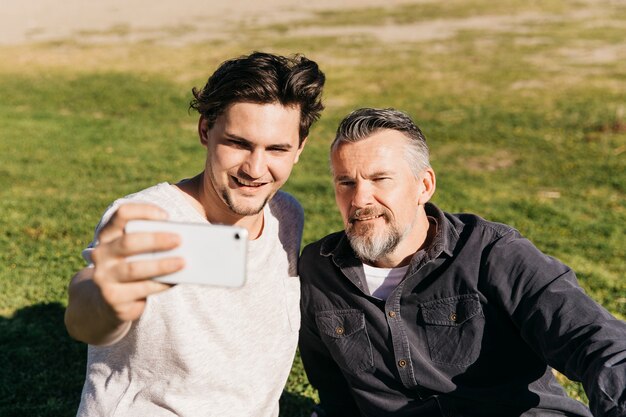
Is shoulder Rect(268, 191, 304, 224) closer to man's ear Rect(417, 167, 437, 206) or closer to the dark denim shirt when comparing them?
the dark denim shirt

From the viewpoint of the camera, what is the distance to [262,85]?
12.2 feet

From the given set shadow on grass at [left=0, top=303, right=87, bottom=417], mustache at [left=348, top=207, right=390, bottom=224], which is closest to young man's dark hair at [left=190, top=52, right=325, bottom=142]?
mustache at [left=348, top=207, right=390, bottom=224]

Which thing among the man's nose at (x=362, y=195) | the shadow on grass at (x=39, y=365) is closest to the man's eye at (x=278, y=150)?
the man's nose at (x=362, y=195)

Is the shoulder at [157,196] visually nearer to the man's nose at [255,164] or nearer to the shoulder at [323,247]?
the man's nose at [255,164]

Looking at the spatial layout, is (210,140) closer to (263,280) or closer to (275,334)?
(263,280)

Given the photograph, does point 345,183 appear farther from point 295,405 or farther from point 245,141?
point 295,405

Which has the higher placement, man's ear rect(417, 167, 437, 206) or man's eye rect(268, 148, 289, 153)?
man's eye rect(268, 148, 289, 153)

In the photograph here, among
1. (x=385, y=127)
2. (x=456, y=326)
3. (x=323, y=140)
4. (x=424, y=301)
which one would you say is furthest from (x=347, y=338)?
(x=323, y=140)

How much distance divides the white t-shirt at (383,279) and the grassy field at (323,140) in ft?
5.21

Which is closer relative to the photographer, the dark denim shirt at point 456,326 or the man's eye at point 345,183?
the dark denim shirt at point 456,326

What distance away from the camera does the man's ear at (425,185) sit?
4.06 metres

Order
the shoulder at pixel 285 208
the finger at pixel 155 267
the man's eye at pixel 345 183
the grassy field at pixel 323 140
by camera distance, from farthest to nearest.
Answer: the grassy field at pixel 323 140 < the shoulder at pixel 285 208 < the man's eye at pixel 345 183 < the finger at pixel 155 267

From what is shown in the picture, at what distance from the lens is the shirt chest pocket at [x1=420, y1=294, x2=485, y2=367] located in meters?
3.63

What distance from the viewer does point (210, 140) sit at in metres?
3.90
